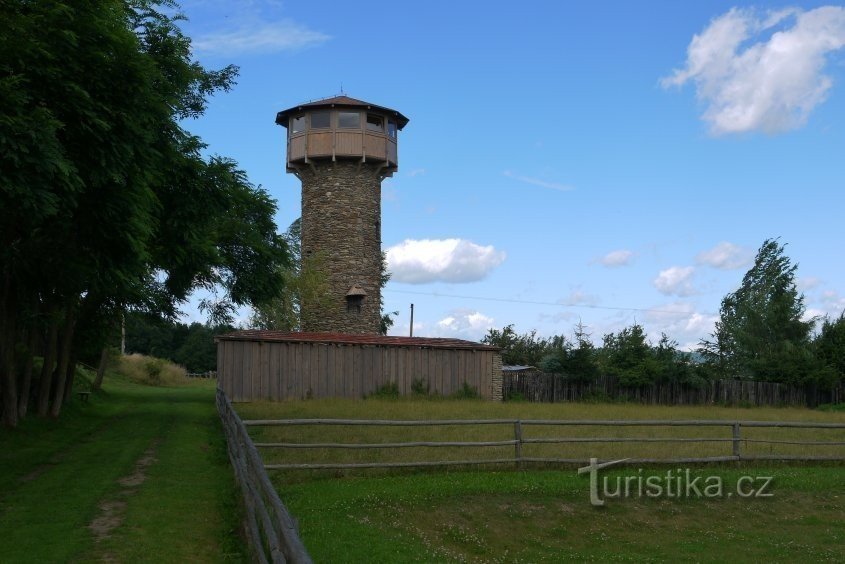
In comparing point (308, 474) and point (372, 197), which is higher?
point (372, 197)

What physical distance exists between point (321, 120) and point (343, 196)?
3.97 metres

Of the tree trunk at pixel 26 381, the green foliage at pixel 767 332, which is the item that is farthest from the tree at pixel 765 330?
the tree trunk at pixel 26 381

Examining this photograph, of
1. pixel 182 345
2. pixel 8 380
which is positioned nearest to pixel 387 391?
pixel 8 380

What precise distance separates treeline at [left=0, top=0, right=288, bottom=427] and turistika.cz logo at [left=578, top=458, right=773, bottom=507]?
8840 mm

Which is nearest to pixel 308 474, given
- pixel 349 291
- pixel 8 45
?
pixel 8 45

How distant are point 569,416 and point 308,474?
44.4 ft

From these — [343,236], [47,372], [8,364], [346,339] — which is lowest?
[47,372]

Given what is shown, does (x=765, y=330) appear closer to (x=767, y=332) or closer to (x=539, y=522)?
(x=767, y=332)

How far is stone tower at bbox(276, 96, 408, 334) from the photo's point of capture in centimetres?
4200

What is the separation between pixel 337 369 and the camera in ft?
109

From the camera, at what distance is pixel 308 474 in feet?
47.2

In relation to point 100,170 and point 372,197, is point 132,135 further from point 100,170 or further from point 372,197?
point 372,197

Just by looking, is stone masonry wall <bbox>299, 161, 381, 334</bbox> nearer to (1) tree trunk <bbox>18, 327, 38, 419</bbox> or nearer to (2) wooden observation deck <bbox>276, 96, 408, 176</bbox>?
(2) wooden observation deck <bbox>276, 96, 408, 176</bbox>

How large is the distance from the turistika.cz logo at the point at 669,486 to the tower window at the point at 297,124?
30.7 metres
